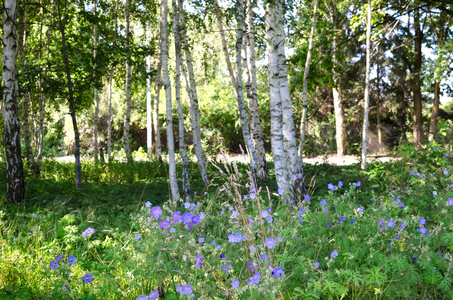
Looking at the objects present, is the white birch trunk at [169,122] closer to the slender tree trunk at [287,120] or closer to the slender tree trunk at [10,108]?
the slender tree trunk at [287,120]

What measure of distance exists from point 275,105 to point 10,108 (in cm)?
428

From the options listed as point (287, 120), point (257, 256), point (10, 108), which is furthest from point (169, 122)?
point (257, 256)

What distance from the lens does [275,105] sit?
5.27 metres

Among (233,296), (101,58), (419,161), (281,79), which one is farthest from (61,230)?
(419,161)

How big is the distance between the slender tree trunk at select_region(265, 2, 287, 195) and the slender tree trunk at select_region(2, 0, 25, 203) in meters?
4.14

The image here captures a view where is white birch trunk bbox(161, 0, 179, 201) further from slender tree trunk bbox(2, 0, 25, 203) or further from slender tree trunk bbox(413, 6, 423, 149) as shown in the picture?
slender tree trunk bbox(413, 6, 423, 149)

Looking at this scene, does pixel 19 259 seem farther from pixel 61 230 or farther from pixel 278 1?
pixel 278 1

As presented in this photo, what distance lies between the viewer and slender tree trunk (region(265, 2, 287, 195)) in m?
5.22

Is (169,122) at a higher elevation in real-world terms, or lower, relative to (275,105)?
lower

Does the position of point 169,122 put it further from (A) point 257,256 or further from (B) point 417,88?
(B) point 417,88

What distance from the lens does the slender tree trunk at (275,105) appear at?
5223mm

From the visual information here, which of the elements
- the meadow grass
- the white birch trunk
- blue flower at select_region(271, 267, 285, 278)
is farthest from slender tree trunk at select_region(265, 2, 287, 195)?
blue flower at select_region(271, 267, 285, 278)

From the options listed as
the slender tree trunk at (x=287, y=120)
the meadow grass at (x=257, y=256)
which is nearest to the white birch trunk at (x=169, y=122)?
the meadow grass at (x=257, y=256)

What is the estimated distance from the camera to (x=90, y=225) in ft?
13.6
